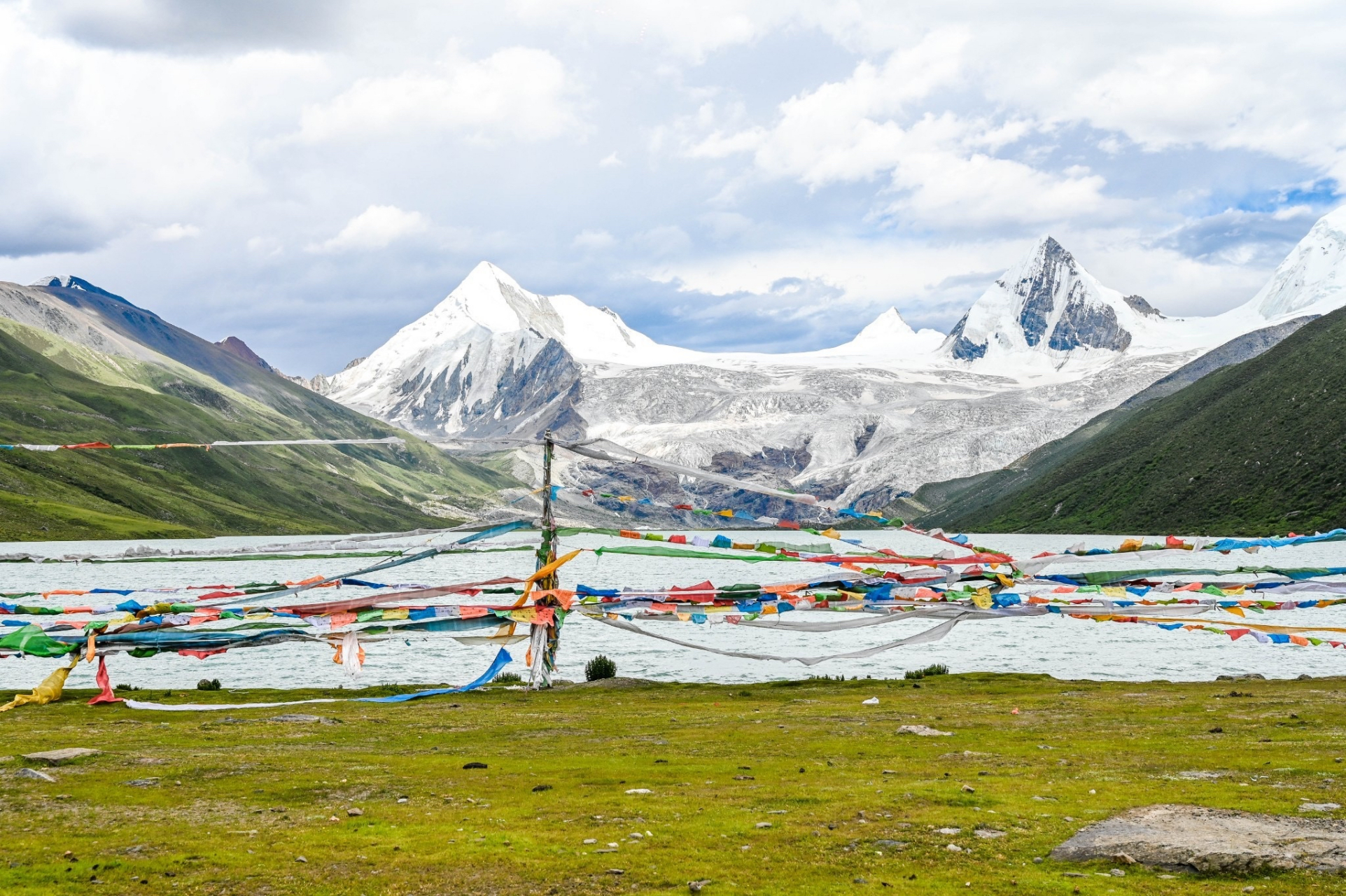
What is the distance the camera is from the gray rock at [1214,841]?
1168cm

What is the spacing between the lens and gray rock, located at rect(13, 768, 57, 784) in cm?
1762

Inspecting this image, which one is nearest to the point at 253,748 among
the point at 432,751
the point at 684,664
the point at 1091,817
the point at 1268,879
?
the point at 432,751

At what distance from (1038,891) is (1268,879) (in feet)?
7.94

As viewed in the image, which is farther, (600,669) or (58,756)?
(600,669)

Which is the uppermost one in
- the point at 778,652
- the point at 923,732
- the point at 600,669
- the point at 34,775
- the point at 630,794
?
the point at 34,775

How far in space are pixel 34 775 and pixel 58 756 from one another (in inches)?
87.3

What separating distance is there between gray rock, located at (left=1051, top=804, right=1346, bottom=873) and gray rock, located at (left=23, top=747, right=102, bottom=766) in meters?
17.2

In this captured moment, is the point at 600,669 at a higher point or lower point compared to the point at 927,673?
higher

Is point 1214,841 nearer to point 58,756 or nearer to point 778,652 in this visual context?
point 58,756

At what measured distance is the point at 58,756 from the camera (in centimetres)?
1992

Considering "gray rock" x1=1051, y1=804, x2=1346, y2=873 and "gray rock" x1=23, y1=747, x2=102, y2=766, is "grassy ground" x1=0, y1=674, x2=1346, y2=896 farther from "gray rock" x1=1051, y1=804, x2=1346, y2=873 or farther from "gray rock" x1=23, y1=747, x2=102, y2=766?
"gray rock" x1=23, y1=747, x2=102, y2=766

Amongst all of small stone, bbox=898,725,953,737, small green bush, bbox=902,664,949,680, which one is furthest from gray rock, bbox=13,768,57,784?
small green bush, bbox=902,664,949,680

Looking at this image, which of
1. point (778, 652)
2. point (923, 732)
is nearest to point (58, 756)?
point (923, 732)

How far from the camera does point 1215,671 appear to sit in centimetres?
5378
